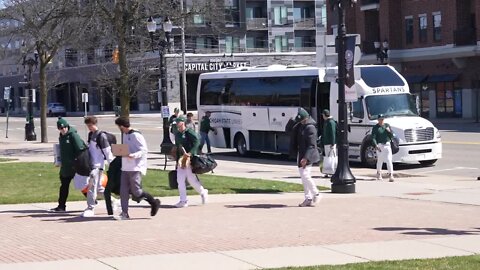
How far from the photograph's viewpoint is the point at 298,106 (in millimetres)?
30641

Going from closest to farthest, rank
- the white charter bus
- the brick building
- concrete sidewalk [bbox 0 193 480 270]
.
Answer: concrete sidewalk [bbox 0 193 480 270], the white charter bus, the brick building

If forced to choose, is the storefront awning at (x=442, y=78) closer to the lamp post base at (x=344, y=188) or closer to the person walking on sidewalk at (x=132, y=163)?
the lamp post base at (x=344, y=188)

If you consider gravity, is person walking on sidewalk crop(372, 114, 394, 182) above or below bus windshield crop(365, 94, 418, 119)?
below

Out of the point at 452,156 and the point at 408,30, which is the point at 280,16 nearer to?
the point at 408,30

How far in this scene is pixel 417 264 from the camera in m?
9.67

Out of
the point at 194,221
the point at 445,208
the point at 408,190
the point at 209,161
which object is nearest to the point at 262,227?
the point at 194,221

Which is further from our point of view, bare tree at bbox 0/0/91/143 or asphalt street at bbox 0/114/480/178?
bare tree at bbox 0/0/91/143

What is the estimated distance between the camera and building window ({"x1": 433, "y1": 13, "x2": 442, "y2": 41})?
193 ft

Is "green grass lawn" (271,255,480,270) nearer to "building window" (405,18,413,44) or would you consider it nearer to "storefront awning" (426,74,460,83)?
"storefront awning" (426,74,460,83)

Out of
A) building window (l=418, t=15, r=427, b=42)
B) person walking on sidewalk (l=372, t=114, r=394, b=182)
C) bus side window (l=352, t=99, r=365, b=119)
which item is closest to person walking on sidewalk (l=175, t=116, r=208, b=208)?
person walking on sidewalk (l=372, t=114, r=394, b=182)

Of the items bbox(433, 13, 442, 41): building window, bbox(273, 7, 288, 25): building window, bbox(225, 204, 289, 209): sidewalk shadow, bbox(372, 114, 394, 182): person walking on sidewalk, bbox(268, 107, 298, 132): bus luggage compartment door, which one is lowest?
bbox(225, 204, 289, 209): sidewalk shadow

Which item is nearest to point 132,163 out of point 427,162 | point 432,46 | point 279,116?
point 427,162

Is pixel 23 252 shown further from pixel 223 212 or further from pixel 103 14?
pixel 103 14

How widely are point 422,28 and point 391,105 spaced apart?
113 ft
